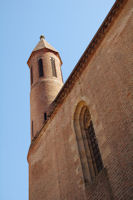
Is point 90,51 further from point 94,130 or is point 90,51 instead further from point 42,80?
point 42,80

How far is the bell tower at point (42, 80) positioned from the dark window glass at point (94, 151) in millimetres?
4254

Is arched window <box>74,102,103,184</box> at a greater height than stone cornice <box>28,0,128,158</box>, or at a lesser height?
lesser

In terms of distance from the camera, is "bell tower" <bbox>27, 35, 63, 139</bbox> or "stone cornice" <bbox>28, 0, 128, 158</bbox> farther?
"bell tower" <bbox>27, 35, 63, 139</bbox>

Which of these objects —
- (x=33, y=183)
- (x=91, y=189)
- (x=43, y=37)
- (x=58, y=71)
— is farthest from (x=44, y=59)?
(x=91, y=189)

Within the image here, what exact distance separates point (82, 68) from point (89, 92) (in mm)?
1313

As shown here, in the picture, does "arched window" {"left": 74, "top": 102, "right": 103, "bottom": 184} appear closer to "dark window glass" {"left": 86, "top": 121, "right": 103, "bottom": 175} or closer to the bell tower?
"dark window glass" {"left": 86, "top": 121, "right": 103, "bottom": 175}

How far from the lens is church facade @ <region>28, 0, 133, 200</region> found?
7.31 meters

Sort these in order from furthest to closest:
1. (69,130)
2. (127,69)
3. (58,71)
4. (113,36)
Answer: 1. (58,71)
2. (69,130)
3. (113,36)
4. (127,69)

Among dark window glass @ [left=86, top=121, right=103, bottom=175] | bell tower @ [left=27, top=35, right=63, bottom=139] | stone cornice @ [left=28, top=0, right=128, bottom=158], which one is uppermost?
bell tower @ [left=27, top=35, right=63, bottom=139]

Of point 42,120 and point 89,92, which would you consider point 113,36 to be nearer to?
point 89,92

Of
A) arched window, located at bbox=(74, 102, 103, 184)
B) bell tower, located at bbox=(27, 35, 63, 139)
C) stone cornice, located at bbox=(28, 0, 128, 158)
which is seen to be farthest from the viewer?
bell tower, located at bbox=(27, 35, 63, 139)

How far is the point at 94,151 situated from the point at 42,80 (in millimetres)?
7215

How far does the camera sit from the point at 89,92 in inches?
373

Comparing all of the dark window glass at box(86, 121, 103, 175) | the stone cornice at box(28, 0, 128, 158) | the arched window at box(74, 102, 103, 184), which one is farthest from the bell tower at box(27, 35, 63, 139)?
the dark window glass at box(86, 121, 103, 175)
